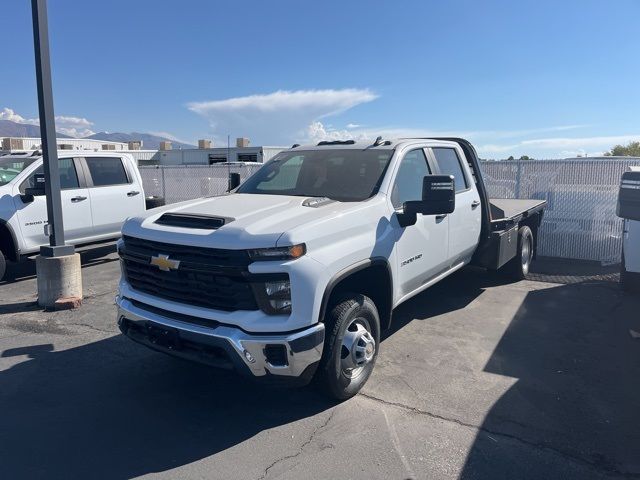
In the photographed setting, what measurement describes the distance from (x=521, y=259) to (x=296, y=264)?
5366mm

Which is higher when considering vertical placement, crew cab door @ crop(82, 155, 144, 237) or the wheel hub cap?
crew cab door @ crop(82, 155, 144, 237)

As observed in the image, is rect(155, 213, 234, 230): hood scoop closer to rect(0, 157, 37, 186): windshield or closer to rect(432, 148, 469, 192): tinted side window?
rect(432, 148, 469, 192): tinted side window

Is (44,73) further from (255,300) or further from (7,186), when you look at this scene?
(255,300)

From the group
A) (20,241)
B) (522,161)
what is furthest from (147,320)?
(522,161)

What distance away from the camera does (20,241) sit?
7664 mm

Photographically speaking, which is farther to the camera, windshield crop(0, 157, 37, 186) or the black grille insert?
windshield crop(0, 157, 37, 186)

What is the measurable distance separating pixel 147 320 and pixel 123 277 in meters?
0.72

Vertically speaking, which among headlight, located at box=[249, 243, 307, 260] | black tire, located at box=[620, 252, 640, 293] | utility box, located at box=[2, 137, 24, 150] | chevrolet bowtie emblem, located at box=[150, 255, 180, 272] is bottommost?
black tire, located at box=[620, 252, 640, 293]

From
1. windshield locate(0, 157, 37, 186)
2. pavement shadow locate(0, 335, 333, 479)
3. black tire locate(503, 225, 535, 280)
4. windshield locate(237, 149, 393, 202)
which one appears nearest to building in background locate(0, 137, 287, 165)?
windshield locate(0, 157, 37, 186)

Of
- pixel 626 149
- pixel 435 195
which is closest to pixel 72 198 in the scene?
pixel 435 195

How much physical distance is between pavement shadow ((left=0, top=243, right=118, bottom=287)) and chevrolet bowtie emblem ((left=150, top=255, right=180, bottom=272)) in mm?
5544

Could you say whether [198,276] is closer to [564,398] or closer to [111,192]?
[564,398]

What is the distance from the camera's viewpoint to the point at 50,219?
21.0 feet

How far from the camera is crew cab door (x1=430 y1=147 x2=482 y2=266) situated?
218 inches
